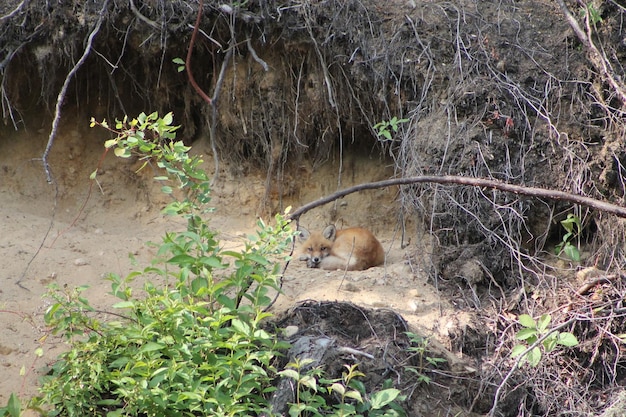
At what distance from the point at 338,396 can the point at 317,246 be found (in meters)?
2.87

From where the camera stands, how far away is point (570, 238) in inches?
243

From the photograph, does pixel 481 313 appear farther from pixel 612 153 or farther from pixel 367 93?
pixel 367 93

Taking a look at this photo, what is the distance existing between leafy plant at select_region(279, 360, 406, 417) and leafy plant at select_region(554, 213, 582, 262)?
187 centimetres

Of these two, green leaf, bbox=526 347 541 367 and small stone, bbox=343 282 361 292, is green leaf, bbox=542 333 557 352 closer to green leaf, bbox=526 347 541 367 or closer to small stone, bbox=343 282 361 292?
green leaf, bbox=526 347 541 367

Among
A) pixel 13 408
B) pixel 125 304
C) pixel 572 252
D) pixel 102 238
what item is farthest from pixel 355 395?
pixel 102 238

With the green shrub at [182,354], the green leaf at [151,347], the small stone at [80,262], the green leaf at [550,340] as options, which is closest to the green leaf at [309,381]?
the green shrub at [182,354]

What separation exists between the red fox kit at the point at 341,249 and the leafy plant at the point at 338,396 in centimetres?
200

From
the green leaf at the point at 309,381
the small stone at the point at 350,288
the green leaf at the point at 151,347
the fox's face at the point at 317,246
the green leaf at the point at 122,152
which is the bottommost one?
the fox's face at the point at 317,246

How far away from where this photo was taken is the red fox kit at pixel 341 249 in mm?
6867

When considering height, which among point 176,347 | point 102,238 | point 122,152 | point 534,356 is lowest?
point 102,238

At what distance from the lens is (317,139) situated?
754cm

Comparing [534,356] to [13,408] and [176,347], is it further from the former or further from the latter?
[13,408]

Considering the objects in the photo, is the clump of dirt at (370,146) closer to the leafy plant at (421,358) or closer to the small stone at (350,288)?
the small stone at (350,288)

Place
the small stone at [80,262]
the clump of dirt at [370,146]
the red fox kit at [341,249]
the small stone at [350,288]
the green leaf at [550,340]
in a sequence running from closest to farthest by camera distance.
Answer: the green leaf at [550,340] → the clump of dirt at [370,146] → the small stone at [350,288] → the small stone at [80,262] → the red fox kit at [341,249]
